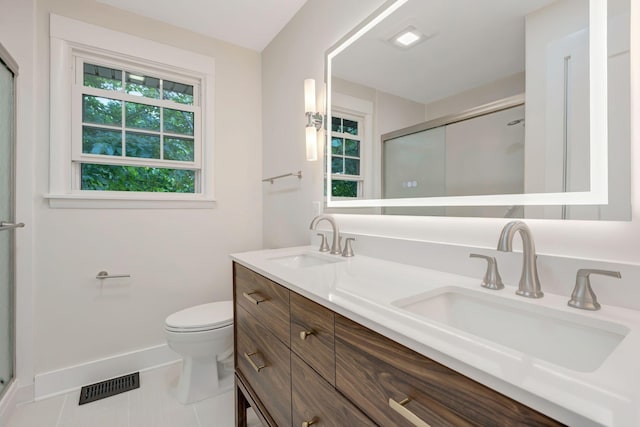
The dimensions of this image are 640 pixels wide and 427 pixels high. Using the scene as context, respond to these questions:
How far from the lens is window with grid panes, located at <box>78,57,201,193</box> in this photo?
6.18 feet

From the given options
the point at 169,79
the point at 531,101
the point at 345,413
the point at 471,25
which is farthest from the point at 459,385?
the point at 169,79

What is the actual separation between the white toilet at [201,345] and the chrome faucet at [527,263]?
4.88 ft

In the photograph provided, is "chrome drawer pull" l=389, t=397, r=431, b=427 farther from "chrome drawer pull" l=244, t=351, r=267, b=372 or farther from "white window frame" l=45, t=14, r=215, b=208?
"white window frame" l=45, t=14, r=215, b=208

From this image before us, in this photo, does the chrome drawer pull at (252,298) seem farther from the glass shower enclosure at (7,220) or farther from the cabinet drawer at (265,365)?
the glass shower enclosure at (7,220)

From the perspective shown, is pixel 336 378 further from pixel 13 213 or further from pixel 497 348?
pixel 13 213

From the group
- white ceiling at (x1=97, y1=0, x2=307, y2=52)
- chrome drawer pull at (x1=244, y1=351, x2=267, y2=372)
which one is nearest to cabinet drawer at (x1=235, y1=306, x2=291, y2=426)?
chrome drawer pull at (x1=244, y1=351, x2=267, y2=372)

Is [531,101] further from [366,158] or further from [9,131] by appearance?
[9,131]

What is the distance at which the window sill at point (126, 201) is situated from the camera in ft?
5.76

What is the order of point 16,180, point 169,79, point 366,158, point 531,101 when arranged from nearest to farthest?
point 531,101
point 366,158
point 16,180
point 169,79

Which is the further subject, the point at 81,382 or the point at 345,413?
the point at 81,382

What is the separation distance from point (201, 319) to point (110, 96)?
5.28ft

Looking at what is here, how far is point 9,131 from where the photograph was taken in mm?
1556

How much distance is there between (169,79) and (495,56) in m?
2.13

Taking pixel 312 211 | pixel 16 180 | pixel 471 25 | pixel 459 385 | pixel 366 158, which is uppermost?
pixel 471 25
